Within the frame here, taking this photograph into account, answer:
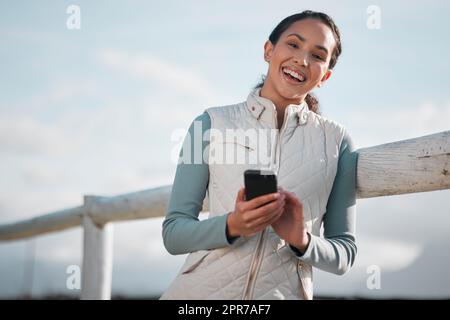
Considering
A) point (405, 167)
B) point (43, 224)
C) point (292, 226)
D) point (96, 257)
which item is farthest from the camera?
point (43, 224)

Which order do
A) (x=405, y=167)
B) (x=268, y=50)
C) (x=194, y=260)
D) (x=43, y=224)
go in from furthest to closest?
(x=43, y=224), (x=268, y=50), (x=405, y=167), (x=194, y=260)

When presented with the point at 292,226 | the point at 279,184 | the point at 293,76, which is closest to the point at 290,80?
the point at 293,76

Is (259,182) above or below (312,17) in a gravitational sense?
below

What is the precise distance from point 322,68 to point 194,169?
0.53 meters

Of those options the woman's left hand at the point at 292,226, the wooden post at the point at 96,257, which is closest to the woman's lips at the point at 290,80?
the woman's left hand at the point at 292,226

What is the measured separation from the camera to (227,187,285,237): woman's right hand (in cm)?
164

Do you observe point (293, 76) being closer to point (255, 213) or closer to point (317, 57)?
point (317, 57)

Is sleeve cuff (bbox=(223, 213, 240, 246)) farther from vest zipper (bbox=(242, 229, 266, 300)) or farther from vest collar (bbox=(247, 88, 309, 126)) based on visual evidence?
vest collar (bbox=(247, 88, 309, 126))

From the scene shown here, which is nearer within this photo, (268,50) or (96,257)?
(268,50)

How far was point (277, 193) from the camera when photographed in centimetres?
164

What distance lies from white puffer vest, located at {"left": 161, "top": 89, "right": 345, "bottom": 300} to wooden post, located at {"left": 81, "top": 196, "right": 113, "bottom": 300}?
74.7 inches

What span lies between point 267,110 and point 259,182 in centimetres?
45

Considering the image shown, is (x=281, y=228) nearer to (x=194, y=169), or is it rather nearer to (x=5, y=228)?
(x=194, y=169)
